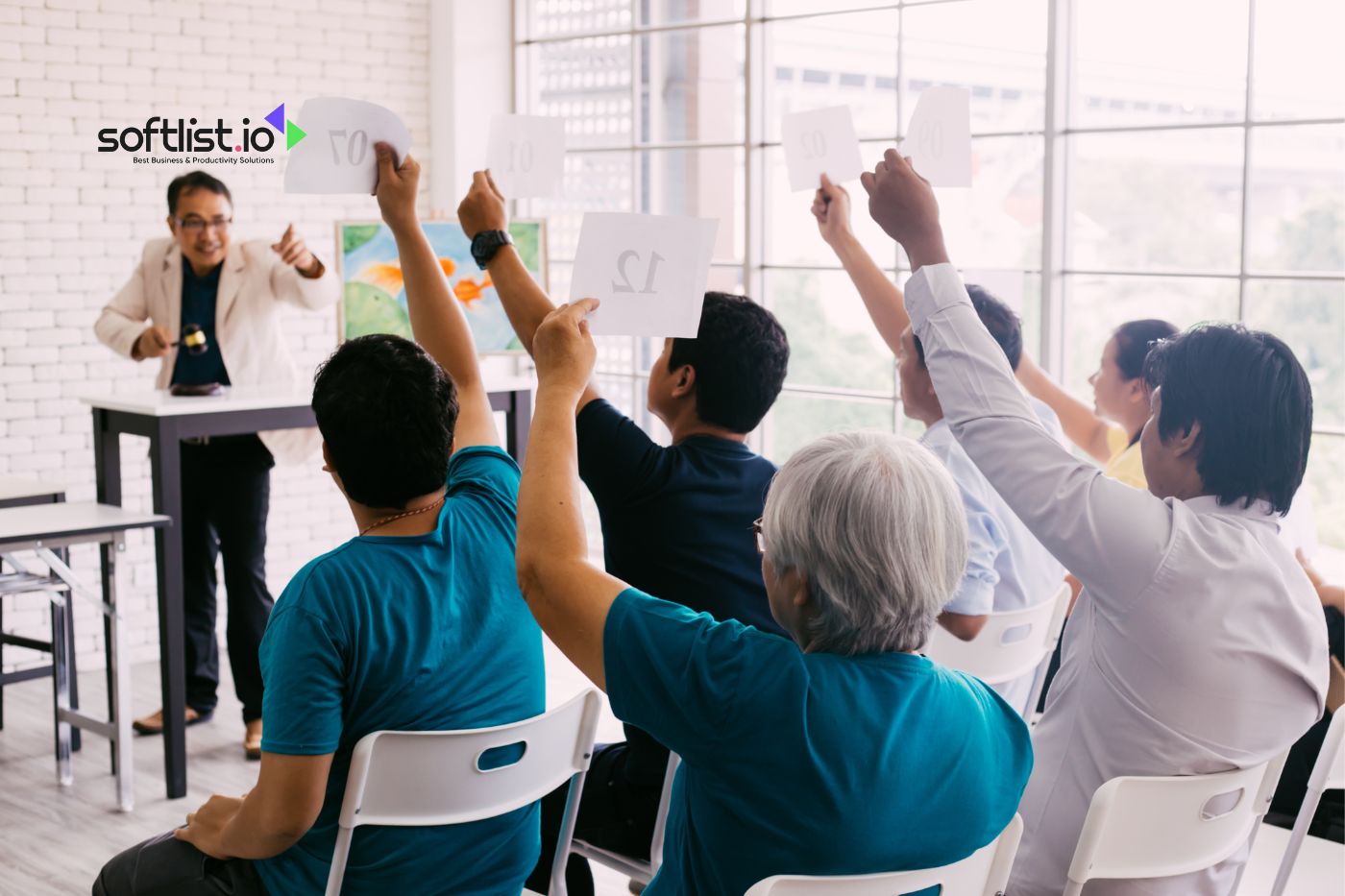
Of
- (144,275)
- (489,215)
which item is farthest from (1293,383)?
(144,275)

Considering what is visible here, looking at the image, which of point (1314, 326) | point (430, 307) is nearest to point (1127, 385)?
point (430, 307)

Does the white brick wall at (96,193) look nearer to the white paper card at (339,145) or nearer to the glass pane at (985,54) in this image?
the glass pane at (985,54)

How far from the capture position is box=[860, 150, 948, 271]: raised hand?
1891 mm

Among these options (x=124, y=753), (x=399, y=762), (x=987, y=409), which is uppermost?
(x=987, y=409)

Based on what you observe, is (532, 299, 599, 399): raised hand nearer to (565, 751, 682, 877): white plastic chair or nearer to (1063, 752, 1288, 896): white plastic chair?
(1063, 752, 1288, 896): white plastic chair

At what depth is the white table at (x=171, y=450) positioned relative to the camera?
3.90 m

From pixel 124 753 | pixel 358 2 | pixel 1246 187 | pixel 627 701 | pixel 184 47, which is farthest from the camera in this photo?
pixel 358 2

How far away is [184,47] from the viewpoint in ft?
19.0

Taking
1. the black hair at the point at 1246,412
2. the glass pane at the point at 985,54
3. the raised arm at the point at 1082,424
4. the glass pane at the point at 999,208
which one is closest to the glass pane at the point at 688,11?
the glass pane at the point at 985,54

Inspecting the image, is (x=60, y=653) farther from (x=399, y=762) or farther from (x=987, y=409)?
(x=987, y=409)

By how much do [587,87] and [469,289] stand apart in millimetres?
1630

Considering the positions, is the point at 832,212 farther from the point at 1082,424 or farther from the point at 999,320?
the point at 1082,424

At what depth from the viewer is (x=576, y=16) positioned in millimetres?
6883

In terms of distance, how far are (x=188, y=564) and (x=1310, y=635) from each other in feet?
12.0
